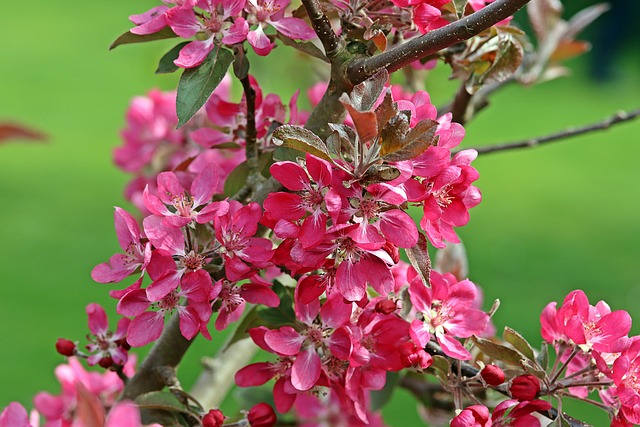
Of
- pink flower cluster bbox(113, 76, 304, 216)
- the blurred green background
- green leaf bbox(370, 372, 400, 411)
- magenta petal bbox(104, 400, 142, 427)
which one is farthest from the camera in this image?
the blurred green background

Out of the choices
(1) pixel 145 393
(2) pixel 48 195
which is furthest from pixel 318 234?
(2) pixel 48 195

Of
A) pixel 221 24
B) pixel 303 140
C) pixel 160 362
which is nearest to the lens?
pixel 303 140

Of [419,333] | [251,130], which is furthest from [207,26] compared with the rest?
[419,333]

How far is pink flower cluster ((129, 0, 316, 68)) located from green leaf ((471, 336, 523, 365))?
0.33 m

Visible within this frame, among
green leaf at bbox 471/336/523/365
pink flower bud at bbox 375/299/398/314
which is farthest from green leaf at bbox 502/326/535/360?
pink flower bud at bbox 375/299/398/314

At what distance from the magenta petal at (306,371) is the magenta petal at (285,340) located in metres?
0.01

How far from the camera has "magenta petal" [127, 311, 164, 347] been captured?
2.59ft

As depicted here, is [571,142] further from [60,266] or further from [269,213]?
[269,213]

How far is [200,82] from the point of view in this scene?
0.78m

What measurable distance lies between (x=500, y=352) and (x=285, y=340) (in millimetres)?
206

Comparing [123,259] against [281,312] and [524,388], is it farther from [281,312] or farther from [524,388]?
[524,388]

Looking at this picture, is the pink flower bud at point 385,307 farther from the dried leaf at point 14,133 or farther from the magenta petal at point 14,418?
the dried leaf at point 14,133

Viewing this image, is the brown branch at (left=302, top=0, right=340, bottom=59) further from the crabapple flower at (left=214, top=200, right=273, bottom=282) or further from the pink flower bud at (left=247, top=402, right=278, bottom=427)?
the pink flower bud at (left=247, top=402, right=278, bottom=427)

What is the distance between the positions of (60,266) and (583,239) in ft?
10.6
